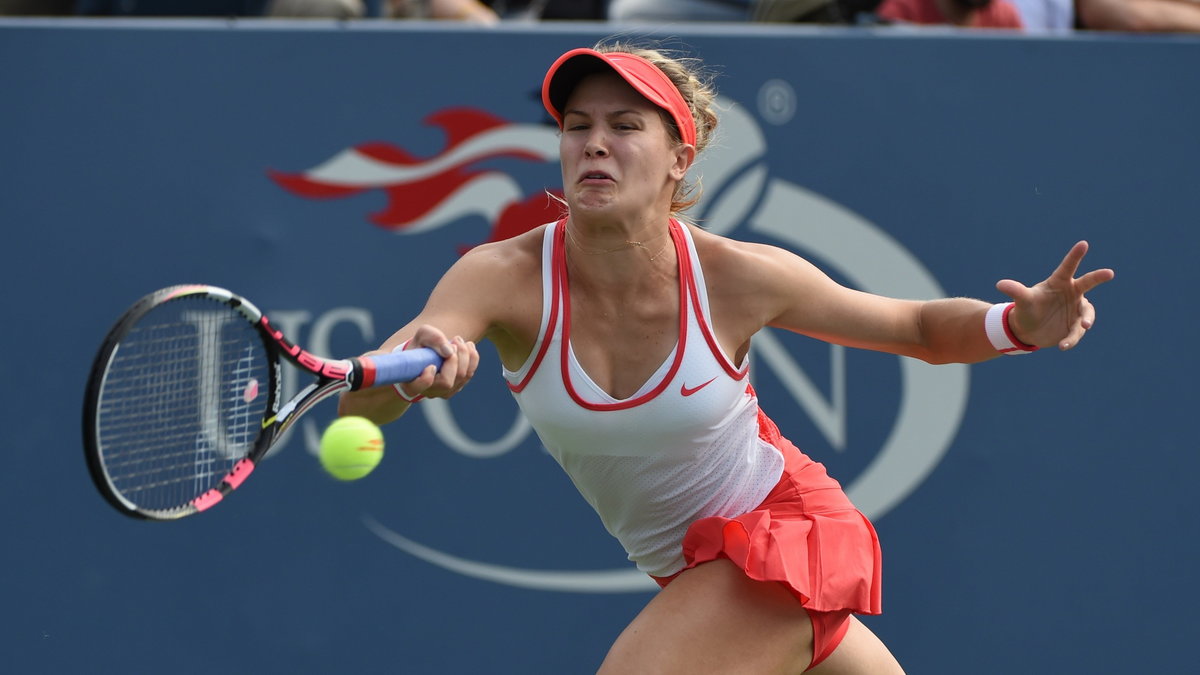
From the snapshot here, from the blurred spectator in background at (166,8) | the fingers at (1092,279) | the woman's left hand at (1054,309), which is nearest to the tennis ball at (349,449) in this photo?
the woman's left hand at (1054,309)

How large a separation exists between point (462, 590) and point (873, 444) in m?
1.33

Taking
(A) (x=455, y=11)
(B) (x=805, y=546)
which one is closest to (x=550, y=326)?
(B) (x=805, y=546)

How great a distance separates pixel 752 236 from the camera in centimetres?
451

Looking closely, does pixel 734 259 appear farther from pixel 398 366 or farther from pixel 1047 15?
pixel 1047 15

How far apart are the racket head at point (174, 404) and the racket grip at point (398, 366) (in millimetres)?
201

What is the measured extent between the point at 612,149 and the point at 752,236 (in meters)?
1.70

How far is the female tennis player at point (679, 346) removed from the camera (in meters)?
2.88

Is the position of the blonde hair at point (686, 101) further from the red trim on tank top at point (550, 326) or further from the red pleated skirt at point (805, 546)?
the red pleated skirt at point (805, 546)

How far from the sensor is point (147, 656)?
14.2 feet

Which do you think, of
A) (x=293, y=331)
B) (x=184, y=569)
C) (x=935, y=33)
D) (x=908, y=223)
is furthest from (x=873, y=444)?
(x=184, y=569)

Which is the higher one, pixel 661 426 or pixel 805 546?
pixel 661 426

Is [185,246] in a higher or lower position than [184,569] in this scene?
higher

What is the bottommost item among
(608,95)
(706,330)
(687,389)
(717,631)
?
(717,631)

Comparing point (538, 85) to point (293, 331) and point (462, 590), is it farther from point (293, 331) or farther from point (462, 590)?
point (462, 590)
